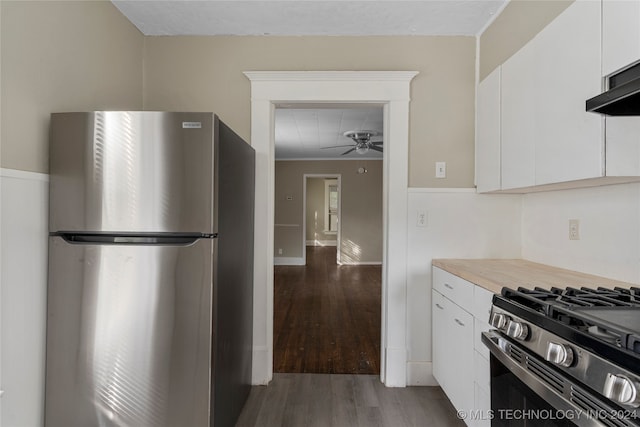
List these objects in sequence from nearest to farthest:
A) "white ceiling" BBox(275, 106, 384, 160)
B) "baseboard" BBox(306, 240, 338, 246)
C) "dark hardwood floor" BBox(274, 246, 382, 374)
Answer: "dark hardwood floor" BBox(274, 246, 382, 374)
"white ceiling" BBox(275, 106, 384, 160)
"baseboard" BBox(306, 240, 338, 246)

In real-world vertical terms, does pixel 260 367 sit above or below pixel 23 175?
below

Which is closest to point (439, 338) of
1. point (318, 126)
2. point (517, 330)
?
point (517, 330)

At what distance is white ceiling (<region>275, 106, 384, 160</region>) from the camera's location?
4160 millimetres

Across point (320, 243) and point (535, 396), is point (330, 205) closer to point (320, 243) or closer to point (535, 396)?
point (320, 243)

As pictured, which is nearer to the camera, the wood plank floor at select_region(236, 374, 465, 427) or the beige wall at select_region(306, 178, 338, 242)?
the wood plank floor at select_region(236, 374, 465, 427)

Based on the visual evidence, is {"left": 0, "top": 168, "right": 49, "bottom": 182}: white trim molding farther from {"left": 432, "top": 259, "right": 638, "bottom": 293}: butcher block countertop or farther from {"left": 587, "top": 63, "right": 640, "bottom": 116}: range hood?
{"left": 587, "top": 63, "right": 640, "bottom": 116}: range hood

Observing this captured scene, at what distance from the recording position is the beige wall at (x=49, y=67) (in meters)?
1.36

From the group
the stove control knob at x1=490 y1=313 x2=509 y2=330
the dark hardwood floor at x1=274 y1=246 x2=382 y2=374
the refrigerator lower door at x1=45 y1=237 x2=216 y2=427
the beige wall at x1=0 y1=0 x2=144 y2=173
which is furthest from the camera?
the dark hardwood floor at x1=274 y1=246 x2=382 y2=374

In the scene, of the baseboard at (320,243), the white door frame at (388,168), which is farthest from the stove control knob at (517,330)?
the baseboard at (320,243)

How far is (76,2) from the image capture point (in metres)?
1.71

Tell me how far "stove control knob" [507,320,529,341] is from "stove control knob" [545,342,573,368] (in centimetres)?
11

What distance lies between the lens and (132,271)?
57.4 inches

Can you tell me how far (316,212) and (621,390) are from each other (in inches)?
446

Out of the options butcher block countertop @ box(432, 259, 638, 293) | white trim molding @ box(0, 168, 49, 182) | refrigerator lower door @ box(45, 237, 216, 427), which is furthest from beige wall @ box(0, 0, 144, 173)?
butcher block countertop @ box(432, 259, 638, 293)
